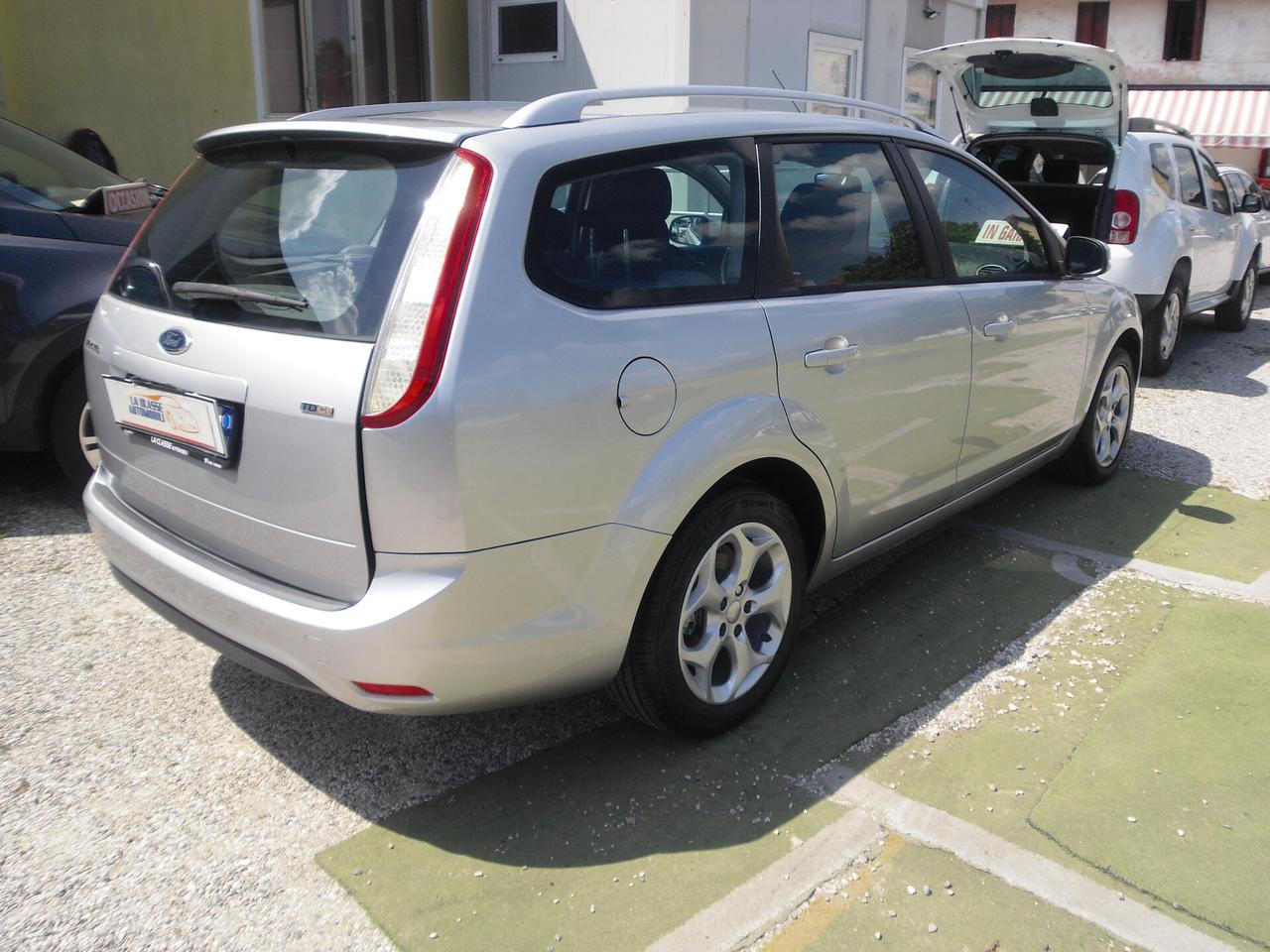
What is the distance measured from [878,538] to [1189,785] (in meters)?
1.18

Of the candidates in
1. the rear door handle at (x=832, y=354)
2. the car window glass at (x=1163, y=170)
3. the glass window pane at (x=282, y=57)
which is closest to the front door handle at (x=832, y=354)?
the rear door handle at (x=832, y=354)

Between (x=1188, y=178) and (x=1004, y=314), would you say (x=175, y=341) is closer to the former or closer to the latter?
(x=1004, y=314)

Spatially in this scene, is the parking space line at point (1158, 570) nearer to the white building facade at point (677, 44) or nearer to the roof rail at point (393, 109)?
the roof rail at point (393, 109)

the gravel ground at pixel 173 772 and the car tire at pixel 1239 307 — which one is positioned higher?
the car tire at pixel 1239 307

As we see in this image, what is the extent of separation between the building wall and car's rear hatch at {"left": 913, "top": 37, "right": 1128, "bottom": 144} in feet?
87.1

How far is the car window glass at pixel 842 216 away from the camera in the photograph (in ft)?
10.3

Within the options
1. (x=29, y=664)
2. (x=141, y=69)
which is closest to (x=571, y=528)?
(x=29, y=664)

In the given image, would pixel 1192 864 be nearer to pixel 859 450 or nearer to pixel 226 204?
pixel 859 450

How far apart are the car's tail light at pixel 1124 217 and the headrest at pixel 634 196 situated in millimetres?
5469

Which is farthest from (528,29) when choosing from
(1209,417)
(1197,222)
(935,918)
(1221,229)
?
(935,918)

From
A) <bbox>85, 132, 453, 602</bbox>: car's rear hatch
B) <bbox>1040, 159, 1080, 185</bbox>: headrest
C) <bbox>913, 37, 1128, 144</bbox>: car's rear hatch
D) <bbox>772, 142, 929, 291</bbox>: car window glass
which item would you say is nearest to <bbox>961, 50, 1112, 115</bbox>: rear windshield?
<bbox>913, 37, 1128, 144</bbox>: car's rear hatch

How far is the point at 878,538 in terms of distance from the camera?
3.59m

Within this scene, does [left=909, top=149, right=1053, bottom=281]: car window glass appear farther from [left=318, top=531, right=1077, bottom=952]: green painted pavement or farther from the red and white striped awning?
the red and white striped awning

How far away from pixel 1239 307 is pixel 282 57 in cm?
900
